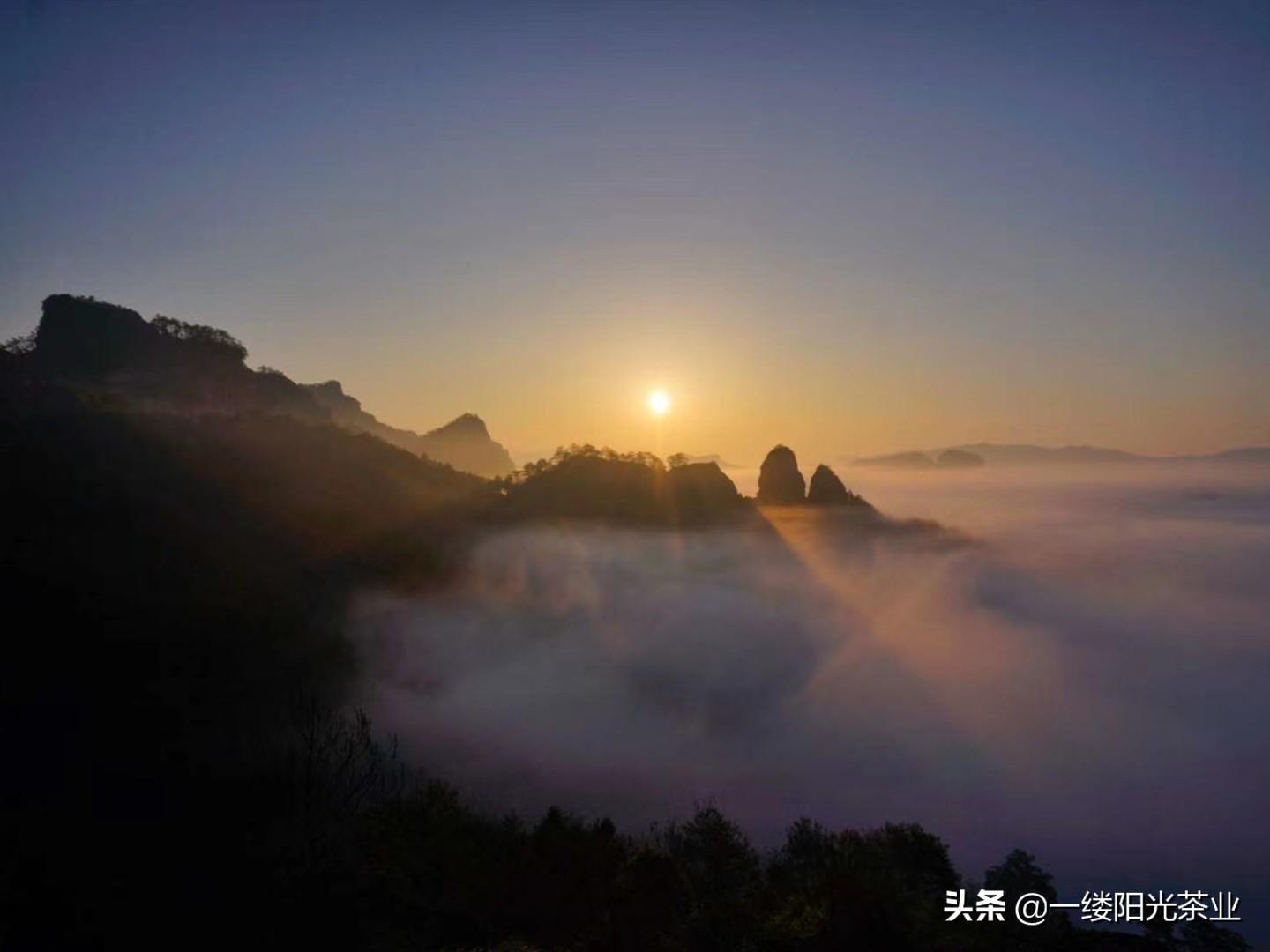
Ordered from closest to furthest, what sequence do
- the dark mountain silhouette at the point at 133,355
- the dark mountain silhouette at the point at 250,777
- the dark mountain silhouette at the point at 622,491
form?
the dark mountain silhouette at the point at 250,777
the dark mountain silhouette at the point at 133,355
the dark mountain silhouette at the point at 622,491

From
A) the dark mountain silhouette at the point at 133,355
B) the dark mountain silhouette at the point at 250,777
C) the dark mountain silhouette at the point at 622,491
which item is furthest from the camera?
the dark mountain silhouette at the point at 622,491

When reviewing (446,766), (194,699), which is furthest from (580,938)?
(446,766)

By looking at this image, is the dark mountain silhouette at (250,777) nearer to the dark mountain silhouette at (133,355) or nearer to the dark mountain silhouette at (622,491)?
the dark mountain silhouette at (133,355)

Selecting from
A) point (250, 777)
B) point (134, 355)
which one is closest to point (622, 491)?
point (134, 355)

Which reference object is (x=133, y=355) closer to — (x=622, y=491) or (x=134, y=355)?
(x=134, y=355)

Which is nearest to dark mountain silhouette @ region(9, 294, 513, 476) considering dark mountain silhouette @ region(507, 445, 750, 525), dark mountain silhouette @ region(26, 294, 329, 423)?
dark mountain silhouette @ region(26, 294, 329, 423)

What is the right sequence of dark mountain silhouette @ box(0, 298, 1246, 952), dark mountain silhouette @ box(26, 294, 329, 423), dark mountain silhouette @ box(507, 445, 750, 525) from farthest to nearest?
dark mountain silhouette @ box(507, 445, 750, 525) < dark mountain silhouette @ box(26, 294, 329, 423) < dark mountain silhouette @ box(0, 298, 1246, 952)

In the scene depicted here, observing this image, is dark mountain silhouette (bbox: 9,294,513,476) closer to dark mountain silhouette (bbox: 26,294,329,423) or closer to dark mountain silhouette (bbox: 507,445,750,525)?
dark mountain silhouette (bbox: 26,294,329,423)

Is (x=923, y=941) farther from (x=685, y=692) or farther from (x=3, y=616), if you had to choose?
(x=685, y=692)

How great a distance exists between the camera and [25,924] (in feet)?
110

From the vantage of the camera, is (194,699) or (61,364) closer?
(194,699)

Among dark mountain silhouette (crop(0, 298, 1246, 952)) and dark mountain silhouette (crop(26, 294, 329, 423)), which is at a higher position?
dark mountain silhouette (crop(26, 294, 329, 423))

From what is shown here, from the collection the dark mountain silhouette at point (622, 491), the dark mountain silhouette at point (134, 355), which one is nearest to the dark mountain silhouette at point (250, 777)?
the dark mountain silhouette at point (134, 355)

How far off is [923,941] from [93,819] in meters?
55.8
